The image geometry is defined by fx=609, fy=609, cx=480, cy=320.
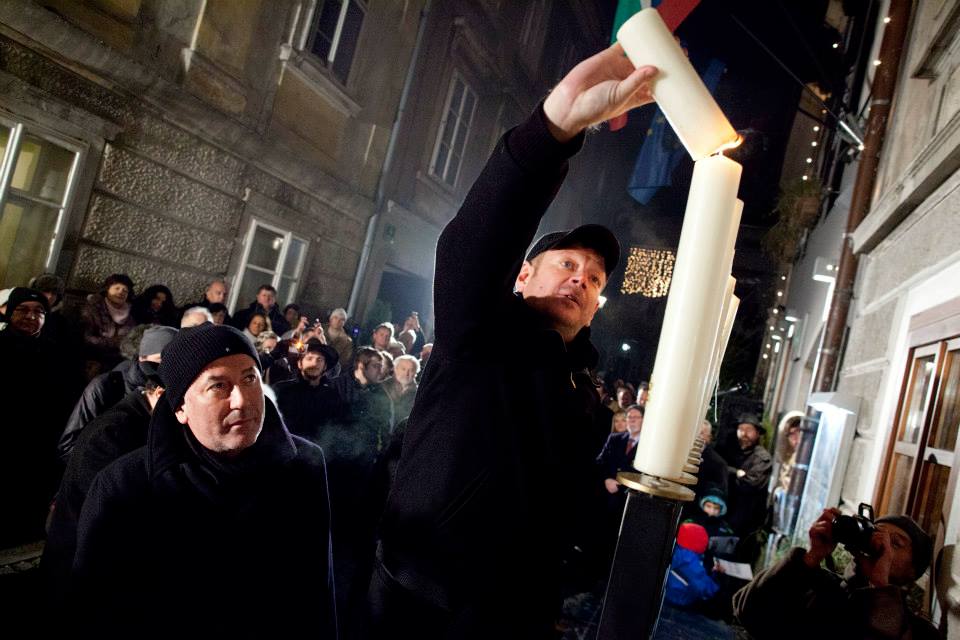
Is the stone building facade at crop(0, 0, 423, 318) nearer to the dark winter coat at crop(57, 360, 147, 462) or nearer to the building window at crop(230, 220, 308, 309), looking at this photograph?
the building window at crop(230, 220, 308, 309)

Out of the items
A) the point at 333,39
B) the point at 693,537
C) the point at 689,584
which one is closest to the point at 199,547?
the point at 693,537

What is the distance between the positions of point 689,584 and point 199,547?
16.8ft

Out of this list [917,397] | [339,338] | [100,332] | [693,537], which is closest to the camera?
[693,537]

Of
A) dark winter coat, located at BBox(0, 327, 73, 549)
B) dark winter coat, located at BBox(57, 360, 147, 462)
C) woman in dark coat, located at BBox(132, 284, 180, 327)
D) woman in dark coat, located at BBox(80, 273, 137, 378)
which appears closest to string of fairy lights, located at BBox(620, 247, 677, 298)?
woman in dark coat, located at BBox(132, 284, 180, 327)

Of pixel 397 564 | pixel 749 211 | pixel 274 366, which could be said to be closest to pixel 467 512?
pixel 397 564

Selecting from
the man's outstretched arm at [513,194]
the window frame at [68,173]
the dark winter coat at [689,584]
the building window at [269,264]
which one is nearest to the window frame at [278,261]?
the building window at [269,264]

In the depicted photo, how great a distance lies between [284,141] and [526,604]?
8284 millimetres

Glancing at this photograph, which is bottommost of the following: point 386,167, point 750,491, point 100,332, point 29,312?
point 750,491

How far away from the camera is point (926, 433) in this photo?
308 centimetres

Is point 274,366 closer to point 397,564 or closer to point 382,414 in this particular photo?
point 382,414

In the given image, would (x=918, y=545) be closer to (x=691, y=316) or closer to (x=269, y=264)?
(x=691, y=316)

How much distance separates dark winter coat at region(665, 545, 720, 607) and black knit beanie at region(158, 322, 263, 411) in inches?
196

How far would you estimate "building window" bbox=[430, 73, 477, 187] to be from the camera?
503 inches

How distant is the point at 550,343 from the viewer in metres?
1.20
